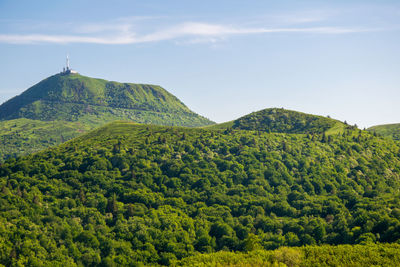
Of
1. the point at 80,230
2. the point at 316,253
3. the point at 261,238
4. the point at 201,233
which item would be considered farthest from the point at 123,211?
the point at 316,253

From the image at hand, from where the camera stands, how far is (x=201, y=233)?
16025 cm

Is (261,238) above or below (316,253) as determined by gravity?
below

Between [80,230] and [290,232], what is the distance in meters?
92.2

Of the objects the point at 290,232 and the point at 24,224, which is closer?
the point at 24,224

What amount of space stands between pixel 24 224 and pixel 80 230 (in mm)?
21974

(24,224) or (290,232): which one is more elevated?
(24,224)

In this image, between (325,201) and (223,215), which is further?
(325,201)

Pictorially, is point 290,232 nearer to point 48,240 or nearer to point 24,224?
point 48,240

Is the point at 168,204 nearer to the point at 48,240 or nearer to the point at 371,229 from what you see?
the point at 48,240

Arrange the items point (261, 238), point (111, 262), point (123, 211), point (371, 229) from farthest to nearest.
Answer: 1. point (123, 211)
2. point (261, 238)
3. point (371, 229)
4. point (111, 262)

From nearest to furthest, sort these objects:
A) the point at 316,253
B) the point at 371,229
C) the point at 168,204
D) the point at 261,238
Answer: the point at 316,253 < the point at 371,229 < the point at 261,238 < the point at 168,204

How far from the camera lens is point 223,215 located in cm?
18425

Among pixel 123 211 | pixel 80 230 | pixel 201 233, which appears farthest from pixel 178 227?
pixel 80 230

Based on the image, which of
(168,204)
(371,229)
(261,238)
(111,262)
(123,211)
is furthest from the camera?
(168,204)
